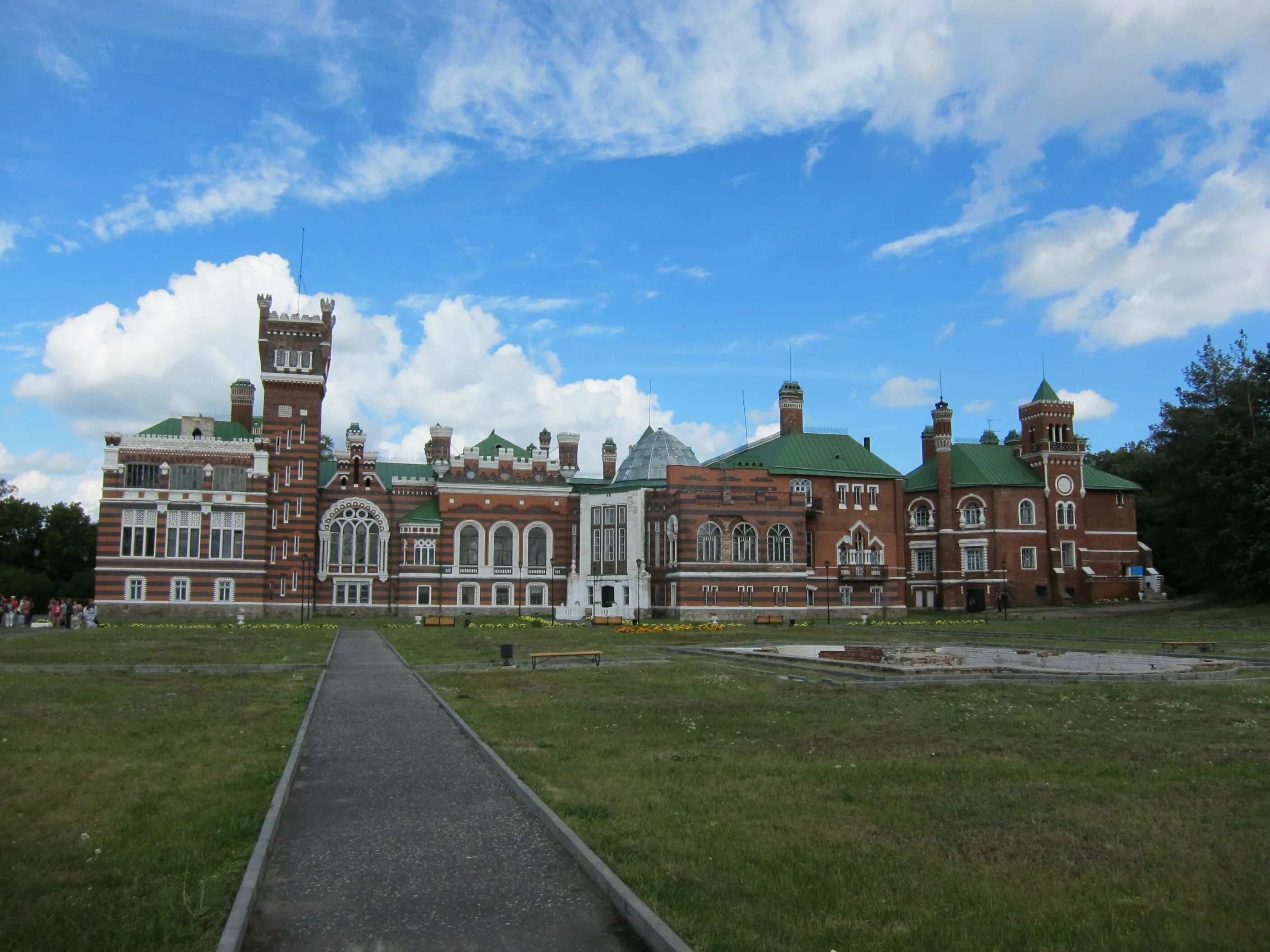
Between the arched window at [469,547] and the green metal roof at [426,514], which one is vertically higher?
the green metal roof at [426,514]

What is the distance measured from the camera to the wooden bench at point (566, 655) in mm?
30264

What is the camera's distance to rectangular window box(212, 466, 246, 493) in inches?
2657

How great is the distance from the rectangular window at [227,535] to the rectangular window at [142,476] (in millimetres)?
4472

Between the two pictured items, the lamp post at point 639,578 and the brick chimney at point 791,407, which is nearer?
the lamp post at point 639,578

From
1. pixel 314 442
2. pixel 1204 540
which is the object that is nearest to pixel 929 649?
pixel 1204 540

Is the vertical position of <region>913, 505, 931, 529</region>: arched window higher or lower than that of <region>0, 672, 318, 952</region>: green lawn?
higher

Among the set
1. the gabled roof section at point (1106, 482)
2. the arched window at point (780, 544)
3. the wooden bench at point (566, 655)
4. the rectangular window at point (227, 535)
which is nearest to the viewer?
the wooden bench at point (566, 655)

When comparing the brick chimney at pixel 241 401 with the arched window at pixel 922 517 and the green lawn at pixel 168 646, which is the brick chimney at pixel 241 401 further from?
the arched window at pixel 922 517

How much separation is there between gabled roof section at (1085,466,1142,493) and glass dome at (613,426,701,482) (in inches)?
1234

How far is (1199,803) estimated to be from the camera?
11.2 metres

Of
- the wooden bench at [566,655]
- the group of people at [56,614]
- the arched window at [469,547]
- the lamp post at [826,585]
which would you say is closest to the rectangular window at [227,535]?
the group of people at [56,614]

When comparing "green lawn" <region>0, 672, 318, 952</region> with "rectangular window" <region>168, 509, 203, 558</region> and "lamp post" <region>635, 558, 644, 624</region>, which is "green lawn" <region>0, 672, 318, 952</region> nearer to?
"rectangular window" <region>168, 509, 203, 558</region>

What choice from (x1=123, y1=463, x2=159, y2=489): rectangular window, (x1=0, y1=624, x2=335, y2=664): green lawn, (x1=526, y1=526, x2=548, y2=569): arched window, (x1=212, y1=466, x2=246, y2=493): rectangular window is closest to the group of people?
(x1=0, y1=624, x2=335, y2=664): green lawn

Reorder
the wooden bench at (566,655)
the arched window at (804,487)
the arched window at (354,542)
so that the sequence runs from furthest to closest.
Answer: the arched window at (804,487) < the arched window at (354,542) < the wooden bench at (566,655)
